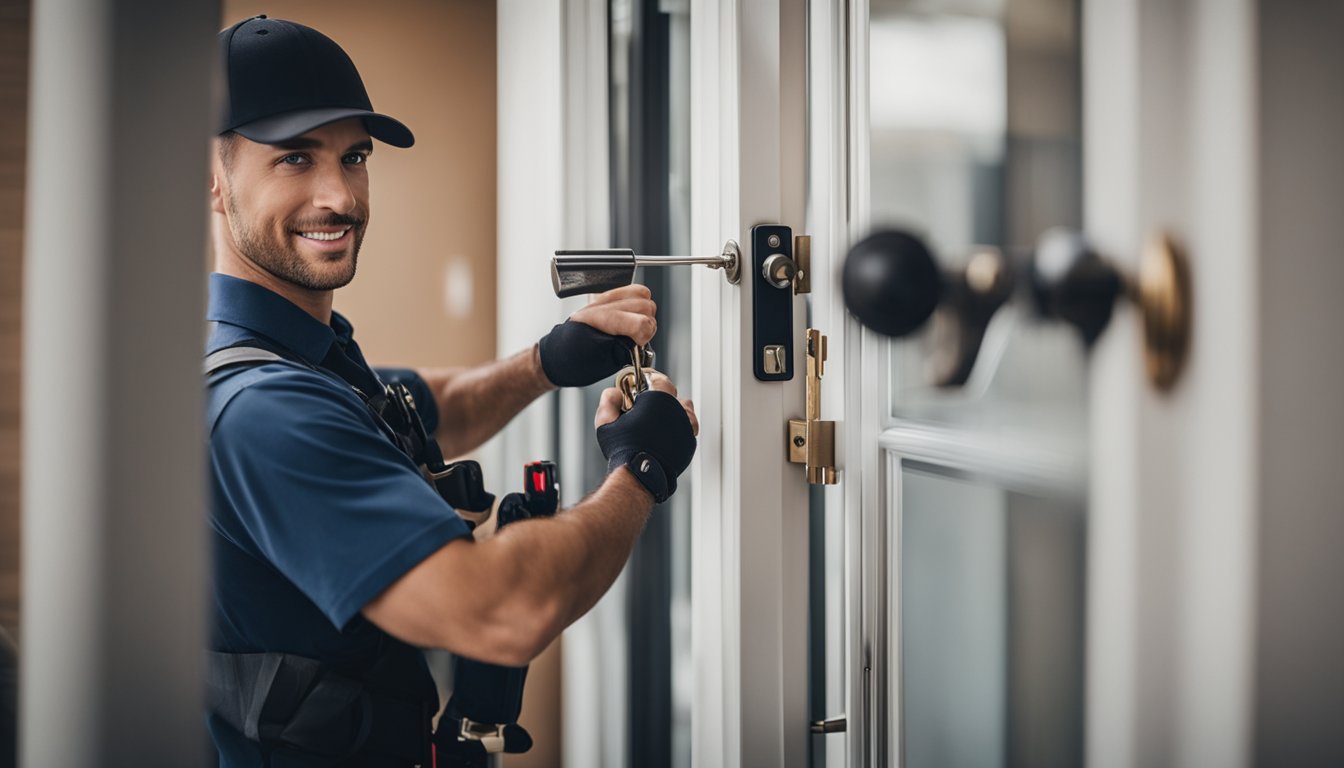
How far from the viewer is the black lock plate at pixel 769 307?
1012 mm

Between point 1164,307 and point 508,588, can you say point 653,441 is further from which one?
point 1164,307

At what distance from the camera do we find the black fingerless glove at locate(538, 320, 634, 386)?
1.21 metres

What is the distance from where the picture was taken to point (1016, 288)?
42cm

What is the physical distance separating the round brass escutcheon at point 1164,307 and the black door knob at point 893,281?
0.27ft

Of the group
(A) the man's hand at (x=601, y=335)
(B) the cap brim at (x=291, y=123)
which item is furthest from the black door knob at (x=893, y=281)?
(B) the cap brim at (x=291, y=123)

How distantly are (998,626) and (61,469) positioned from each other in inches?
23.5

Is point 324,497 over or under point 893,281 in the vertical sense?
under

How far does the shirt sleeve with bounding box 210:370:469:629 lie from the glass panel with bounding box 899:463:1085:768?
0.43 meters

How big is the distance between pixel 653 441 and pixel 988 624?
1.41 feet

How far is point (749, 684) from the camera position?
41.5 inches

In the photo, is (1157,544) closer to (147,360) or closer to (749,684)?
(147,360)

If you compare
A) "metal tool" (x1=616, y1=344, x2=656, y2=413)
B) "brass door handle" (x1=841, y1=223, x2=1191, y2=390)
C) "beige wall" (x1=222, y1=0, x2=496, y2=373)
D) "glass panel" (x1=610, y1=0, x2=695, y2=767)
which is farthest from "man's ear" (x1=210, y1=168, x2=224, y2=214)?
"brass door handle" (x1=841, y1=223, x2=1191, y2=390)

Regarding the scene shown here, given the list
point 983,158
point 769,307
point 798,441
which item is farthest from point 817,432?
point 983,158

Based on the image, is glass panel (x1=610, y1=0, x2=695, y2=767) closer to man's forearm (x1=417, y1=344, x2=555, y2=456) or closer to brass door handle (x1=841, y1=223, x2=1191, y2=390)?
man's forearm (x1=417, y1=344, x2=555, y2=456)
